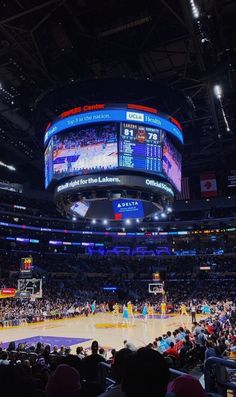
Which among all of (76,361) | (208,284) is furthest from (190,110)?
(208,284)

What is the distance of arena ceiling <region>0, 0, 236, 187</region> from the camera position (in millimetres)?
13133

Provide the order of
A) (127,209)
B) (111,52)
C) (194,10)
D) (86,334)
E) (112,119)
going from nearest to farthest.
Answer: (194,10), (112,119), (111,52), (127,209), (86,334)

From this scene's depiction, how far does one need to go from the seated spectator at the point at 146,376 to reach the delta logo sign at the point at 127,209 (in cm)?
1759

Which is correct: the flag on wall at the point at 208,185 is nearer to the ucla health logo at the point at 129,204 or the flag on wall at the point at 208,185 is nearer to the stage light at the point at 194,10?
the ucla health logo at the point at 129,204

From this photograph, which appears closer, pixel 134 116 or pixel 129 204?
pixel 134 116

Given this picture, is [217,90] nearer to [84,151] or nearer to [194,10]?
[194,10]

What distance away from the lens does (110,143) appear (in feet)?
47.3

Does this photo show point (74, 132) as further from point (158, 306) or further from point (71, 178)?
point (158, 306)

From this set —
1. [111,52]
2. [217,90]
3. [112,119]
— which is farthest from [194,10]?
[217,90]

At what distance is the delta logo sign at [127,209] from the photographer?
1959cm

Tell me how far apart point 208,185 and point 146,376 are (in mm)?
28323

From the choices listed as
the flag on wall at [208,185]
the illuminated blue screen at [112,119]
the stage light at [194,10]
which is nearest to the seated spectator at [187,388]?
the stage light at [194,10]

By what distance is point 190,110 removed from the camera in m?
18.5

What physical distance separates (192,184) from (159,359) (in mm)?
30037
